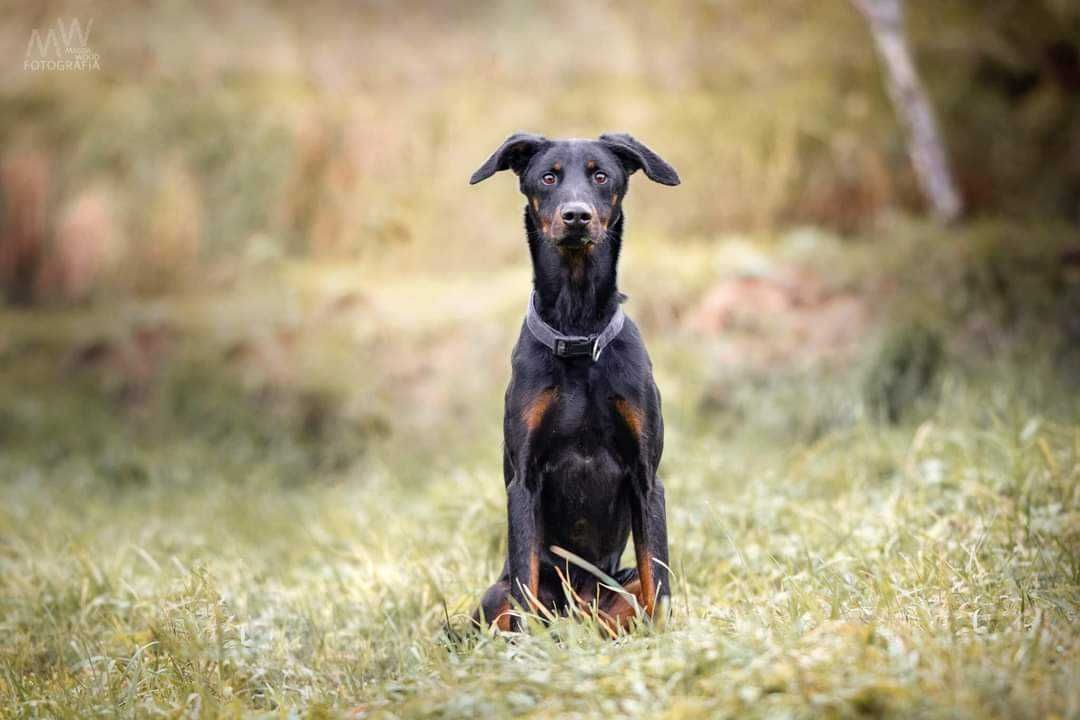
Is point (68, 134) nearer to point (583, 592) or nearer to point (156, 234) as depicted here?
point (156, 234)

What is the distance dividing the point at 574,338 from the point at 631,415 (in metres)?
0.30

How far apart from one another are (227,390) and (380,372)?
4.21ft

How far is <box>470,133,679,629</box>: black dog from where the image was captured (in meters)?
3.51

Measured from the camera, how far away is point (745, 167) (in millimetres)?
9578

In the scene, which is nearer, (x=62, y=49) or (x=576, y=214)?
(x=576, y=214)

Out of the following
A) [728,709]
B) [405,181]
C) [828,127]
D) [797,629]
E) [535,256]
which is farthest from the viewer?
[405,181]

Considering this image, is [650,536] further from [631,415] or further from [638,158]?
[638,158]

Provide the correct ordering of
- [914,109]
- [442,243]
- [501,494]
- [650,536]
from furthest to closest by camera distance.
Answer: [442,243] < [914,109] < [501,494] < [650,536]

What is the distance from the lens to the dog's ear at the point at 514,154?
12.1ft

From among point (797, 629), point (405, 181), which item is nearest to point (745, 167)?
point (405, 181)

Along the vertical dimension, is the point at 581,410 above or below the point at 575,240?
below

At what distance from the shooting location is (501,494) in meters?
5.46

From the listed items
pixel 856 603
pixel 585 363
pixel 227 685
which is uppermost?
pixel 585 363

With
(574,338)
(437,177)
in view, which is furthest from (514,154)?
(437,177)
